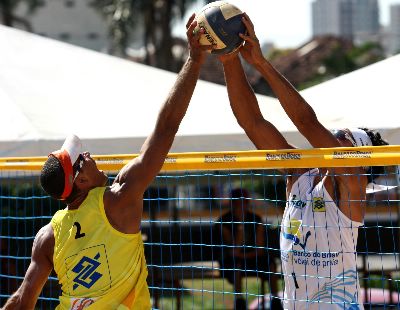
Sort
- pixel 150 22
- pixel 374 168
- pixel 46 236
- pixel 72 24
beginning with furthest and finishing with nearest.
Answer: pixel 72 24 → pixel 150 22 → pixel 374 168 → pixel 46 236

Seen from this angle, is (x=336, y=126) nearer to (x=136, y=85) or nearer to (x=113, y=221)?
(x=136, y=85)

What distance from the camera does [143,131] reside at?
734cm

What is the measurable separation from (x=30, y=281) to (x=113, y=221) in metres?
0.54

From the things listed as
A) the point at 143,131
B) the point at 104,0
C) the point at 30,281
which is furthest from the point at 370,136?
the point at 104,0

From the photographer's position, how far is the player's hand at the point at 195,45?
4.24 meters

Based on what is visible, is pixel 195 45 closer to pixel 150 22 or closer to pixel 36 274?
pixel 36 274

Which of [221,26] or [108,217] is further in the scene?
[221,26]

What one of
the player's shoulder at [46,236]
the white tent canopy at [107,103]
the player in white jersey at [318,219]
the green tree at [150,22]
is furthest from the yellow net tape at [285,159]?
the green tree at [150,22]

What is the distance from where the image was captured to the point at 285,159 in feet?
15.3

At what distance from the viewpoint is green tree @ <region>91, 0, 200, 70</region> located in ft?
120

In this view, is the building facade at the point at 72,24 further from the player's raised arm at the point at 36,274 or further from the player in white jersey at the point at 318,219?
the player's raised arm at the point at 36,274

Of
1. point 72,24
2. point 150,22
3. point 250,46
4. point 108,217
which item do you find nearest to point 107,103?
point 250,46

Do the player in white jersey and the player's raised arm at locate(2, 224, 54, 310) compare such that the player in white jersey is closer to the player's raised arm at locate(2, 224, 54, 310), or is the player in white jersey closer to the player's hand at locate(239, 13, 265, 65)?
the player's hand at locate(239, 13, 265, 65)

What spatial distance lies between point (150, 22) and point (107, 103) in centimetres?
2991
